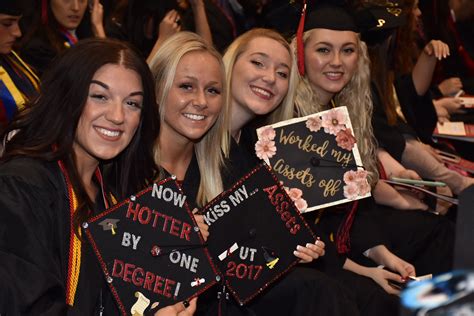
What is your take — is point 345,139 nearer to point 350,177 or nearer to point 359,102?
point 350,177

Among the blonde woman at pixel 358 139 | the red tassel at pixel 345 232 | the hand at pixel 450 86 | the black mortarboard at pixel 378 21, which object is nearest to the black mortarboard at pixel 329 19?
the blonde woman at pixel 358 139

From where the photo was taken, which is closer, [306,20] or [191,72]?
[191,72]

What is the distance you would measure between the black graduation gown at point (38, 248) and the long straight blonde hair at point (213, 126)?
0.73 m

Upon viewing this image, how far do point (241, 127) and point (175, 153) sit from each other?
0.50 meters

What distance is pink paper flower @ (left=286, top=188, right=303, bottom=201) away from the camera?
3.42m

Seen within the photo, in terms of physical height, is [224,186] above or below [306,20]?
below

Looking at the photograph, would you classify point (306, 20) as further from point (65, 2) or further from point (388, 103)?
point (65, 2)

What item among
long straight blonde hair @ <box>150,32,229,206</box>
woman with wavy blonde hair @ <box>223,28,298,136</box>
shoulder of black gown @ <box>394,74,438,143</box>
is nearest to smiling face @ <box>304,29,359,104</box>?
woman with wavy blonde hair @ <box>223,28,298,136</box>

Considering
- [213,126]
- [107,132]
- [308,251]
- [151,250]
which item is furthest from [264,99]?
[151,250]

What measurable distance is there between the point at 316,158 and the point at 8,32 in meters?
1.74

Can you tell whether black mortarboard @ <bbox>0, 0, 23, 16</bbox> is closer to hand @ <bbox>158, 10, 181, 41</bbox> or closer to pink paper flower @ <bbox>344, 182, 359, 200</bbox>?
hand @ <bbox>158, 10, 181, 41</bbox>

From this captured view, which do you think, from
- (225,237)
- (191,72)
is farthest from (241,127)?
(225,237)

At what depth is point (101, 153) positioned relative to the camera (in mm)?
2762

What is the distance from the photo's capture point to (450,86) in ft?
20.3
